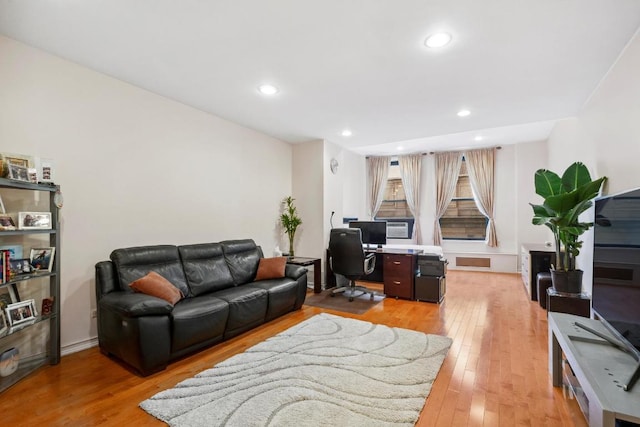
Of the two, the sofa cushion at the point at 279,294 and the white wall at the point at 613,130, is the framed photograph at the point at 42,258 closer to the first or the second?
the sofa cushion at the point at 279,294

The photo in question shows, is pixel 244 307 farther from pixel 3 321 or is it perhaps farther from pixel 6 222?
pixel 6 222

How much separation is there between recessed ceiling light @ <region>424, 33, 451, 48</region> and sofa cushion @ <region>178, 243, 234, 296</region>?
3.28m

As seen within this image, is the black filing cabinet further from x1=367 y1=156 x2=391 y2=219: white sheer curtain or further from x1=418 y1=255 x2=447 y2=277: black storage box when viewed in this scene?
x1=367 y1=156 x2=391 y2=219: white sheer curtain

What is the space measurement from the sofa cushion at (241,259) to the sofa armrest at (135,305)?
1.32 metres

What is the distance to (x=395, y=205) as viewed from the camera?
306 inches

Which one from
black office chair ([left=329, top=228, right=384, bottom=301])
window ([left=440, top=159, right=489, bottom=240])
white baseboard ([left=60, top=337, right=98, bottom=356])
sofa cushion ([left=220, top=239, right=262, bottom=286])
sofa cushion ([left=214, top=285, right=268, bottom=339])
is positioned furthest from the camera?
window ([left=440, top=159, right=489, bottom=240])

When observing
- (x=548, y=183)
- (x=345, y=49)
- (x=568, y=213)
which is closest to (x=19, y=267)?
(x=345, y=49)

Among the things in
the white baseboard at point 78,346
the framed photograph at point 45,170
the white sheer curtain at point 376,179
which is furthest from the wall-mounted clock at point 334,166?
the white baseboard at point 78,346

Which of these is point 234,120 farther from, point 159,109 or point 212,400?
point 212,400

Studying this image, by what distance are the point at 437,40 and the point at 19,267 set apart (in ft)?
12.6

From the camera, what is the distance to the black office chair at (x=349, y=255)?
14.4ft

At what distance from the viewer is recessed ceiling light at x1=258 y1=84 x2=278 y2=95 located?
3.20m

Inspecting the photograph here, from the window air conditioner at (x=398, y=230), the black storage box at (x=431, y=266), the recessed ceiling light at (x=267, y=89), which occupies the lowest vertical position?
Result: the black storage box at (x=431, y=266)

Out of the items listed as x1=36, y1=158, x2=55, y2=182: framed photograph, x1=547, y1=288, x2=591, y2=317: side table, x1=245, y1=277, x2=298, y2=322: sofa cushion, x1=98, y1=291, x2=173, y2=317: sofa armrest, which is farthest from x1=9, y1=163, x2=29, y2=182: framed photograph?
x1=547, y1=288, x2=591, y2=317: side table
